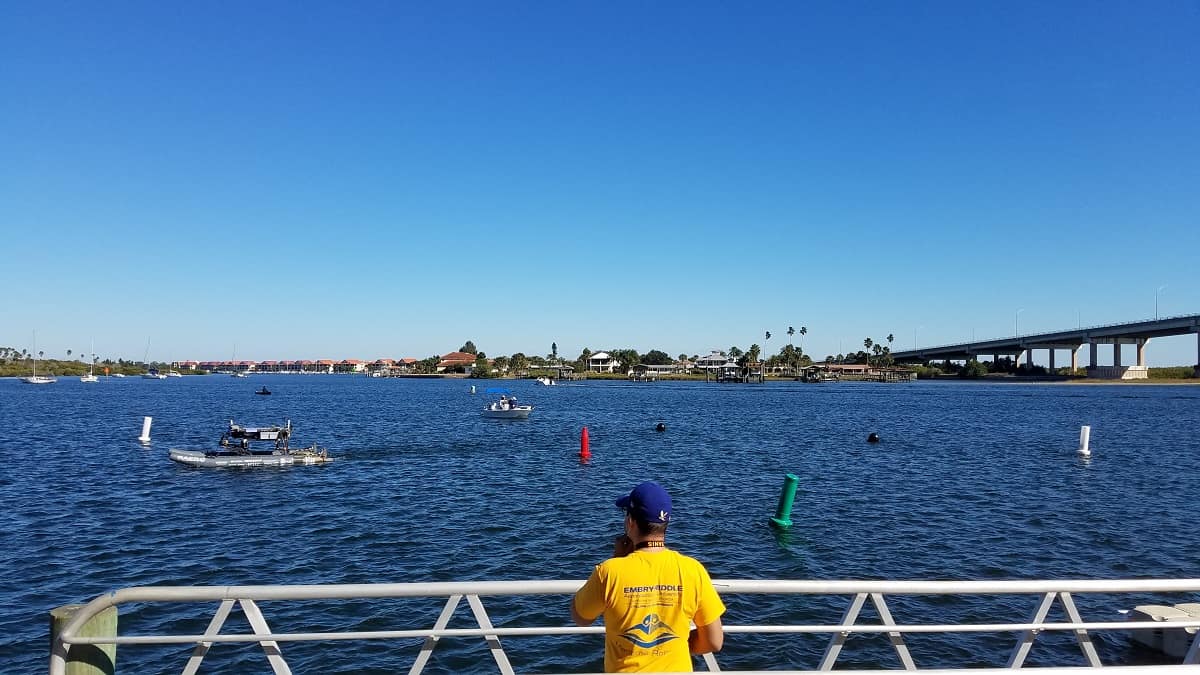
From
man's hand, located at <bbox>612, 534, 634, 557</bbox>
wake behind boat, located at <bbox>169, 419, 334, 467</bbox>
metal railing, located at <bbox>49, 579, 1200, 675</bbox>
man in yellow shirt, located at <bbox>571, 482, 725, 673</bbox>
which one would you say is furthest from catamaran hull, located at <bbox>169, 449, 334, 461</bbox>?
man in yellow shirt, located at <bbox>571, 482, 725, 673</bbox>

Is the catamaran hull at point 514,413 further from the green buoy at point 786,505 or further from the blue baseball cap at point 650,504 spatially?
the blue baseball cap at point 650,504

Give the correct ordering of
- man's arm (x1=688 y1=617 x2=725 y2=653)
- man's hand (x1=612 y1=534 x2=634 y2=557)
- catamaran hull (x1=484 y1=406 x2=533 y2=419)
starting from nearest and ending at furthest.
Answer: man's arm (x1=688 y1=617 x2=725 y2=653)
man's hand (x1=612 y1=534 x2=634 y2=557)
catamaran hull (x1=484 y1=406 x2=533 y2=419)

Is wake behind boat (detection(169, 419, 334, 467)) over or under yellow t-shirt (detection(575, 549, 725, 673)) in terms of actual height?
under

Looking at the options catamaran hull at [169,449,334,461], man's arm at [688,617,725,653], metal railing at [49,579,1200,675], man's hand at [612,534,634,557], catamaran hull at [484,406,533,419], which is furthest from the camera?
catamaran hull at [484,406,533,419]

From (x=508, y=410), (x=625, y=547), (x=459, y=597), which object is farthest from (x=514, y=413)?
(x=625, y=547)

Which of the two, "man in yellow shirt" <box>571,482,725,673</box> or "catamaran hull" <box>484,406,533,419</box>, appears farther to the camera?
"catamaran hull" <box>484,406,533,419</box>

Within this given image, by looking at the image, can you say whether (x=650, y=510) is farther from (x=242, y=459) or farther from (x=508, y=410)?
(x=508, y=410)

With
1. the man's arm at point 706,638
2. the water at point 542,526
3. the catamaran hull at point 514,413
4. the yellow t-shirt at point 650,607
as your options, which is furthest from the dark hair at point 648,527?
the catamaran hull at point 514,413

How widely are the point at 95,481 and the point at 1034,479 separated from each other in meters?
44.9

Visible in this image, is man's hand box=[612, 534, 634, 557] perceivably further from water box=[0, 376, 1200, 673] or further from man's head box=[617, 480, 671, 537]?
water box=[0, 376, 1200, 673]

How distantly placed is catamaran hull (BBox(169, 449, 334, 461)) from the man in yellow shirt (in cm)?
3832

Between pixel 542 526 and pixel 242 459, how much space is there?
21887mm

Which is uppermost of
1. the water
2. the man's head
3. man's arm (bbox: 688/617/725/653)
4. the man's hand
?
the man's head

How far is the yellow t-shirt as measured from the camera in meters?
4.27
